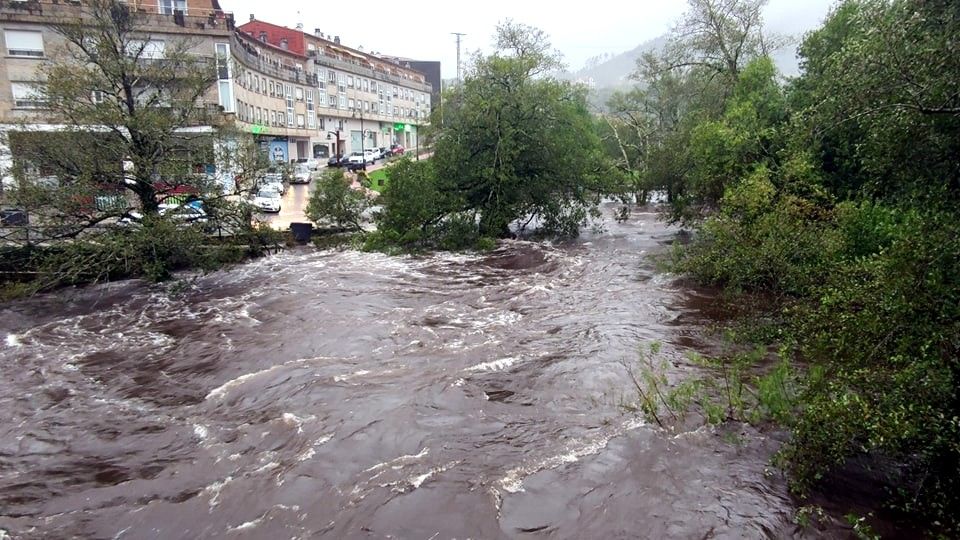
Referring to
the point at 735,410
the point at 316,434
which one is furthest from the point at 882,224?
the point at 316,434

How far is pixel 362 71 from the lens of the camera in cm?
7756

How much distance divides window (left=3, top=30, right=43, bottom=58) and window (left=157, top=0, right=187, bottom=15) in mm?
7329

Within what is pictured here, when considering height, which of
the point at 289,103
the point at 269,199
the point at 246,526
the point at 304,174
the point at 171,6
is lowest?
the point at 246,526

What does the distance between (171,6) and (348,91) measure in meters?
34.0

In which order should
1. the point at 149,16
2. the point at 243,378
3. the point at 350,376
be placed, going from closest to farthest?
the point at 350,376
the point at 243,378
the point at 149,16

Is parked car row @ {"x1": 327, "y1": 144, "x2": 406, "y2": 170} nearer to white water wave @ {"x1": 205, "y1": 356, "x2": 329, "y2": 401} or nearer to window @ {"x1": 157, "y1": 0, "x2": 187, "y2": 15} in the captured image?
window @ {"x1": 157, "y1": 0, "x2": 187, "y2": 15}

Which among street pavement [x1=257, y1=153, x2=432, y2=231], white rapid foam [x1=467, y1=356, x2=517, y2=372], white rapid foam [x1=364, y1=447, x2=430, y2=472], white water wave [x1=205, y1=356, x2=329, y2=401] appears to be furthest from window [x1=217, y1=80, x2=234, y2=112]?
white rapid foam [x1=364, y1=447, x2=430, y2=472]

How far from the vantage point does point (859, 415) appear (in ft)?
20.5

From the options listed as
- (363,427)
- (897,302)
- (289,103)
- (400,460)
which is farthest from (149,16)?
(897,302)

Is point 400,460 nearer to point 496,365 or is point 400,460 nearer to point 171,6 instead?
point 496,365

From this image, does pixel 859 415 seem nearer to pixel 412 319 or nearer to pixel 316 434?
pixel 316 434

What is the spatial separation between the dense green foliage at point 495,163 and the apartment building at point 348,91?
34.9 m

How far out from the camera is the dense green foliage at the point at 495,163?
24281 millimetres

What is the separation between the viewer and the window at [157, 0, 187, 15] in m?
41.1
